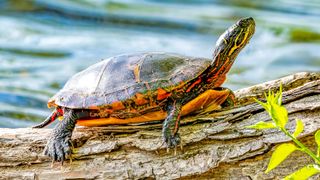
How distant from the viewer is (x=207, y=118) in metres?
2.61

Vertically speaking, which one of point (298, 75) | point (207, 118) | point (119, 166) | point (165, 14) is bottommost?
point (119, 166)

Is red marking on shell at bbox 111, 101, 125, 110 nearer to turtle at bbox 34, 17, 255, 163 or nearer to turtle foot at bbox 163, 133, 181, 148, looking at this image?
turtle at bbox 34, 17, 255, 163

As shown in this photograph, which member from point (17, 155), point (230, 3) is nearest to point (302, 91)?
point (17, 155)

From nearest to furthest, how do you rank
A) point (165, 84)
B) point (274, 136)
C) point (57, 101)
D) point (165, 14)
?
point (274, 136) < point (165, 84) < point (57, 101) < point (165, 14)

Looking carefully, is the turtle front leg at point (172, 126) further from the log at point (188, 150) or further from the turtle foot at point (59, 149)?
the turtle foot at point (59, 149)

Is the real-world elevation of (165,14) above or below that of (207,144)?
above

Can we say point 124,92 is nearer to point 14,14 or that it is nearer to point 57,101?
point 57,101

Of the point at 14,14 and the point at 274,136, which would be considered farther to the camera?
the point at 14,14

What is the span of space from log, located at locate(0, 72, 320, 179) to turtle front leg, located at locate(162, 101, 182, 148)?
1.5 inches

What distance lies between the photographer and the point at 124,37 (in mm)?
9375

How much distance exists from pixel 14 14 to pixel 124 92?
8.19m

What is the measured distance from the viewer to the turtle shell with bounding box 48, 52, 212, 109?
2.65 meters

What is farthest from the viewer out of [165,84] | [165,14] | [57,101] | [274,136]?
[165,14]

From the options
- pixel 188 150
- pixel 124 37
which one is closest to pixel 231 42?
pixel 188 150
